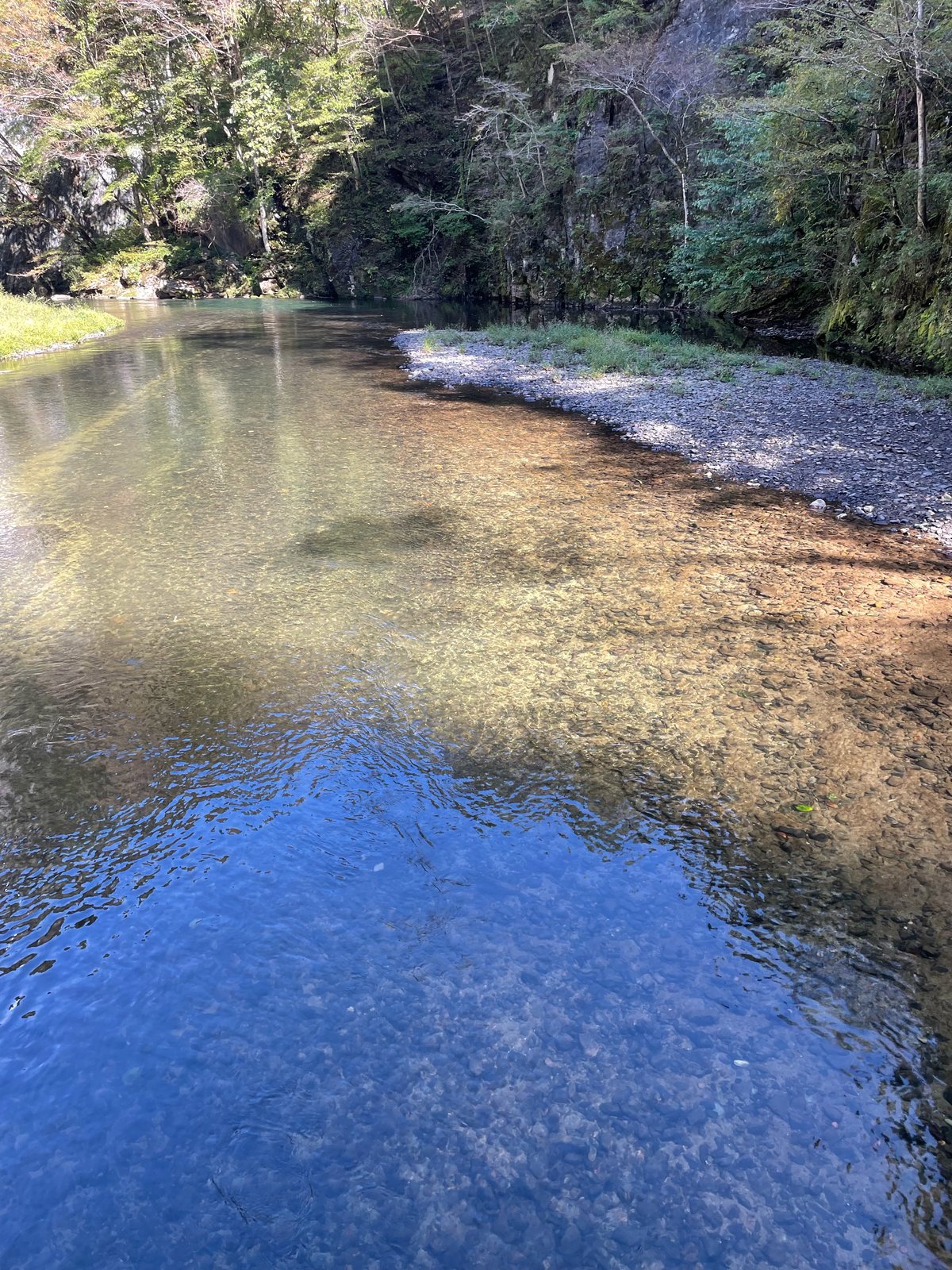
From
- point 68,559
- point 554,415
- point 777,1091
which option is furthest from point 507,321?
point 777,1091

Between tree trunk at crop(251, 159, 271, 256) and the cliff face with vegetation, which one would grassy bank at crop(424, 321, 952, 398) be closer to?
the cliff face with vegetation

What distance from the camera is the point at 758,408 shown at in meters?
11.8

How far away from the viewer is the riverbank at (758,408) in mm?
8688

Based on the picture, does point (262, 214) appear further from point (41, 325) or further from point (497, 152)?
point (41, 325)

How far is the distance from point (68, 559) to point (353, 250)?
35078 mm

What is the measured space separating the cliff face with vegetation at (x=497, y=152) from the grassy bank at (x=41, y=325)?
40.1 ft

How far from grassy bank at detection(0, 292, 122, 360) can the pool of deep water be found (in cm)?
1683

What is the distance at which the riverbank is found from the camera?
8688 mm

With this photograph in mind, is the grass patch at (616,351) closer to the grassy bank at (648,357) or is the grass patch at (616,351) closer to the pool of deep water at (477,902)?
the grassy bank at (648,357)

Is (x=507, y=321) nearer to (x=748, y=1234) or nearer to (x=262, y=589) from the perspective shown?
(x=262, y=589)

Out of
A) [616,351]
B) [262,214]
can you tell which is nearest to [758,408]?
[616,351]

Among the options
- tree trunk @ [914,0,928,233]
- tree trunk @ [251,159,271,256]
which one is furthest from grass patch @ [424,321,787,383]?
tree trunk @ [251,159,271,256]

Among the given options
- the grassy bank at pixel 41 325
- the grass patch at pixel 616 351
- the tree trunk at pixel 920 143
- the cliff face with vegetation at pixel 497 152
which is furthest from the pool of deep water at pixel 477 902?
the grassy bank at pixel 41 325

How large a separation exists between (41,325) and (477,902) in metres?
24.7
